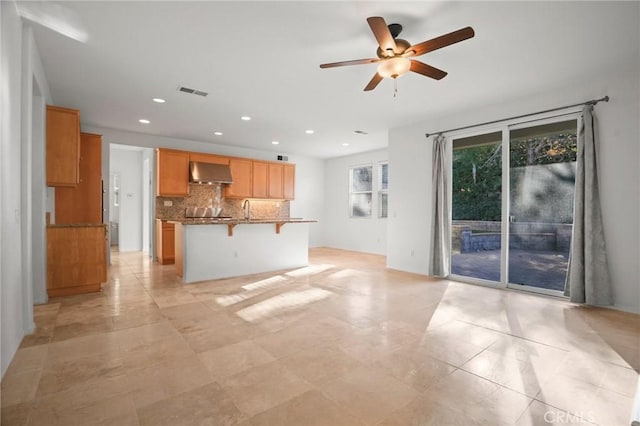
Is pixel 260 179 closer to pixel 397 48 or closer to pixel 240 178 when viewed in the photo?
pixel 240 178

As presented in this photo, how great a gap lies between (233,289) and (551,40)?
186 inches

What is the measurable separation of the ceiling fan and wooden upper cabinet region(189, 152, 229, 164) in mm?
5099

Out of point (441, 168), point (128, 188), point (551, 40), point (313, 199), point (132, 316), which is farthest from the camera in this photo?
point (313, 199)

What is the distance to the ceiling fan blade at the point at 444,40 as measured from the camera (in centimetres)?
226

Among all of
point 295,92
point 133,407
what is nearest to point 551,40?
point 295,92

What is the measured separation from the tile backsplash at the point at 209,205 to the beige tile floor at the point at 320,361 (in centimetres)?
317

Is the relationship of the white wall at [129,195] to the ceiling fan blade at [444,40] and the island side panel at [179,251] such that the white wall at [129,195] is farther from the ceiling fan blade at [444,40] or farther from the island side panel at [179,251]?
the ceiling fan blade at [444,40]

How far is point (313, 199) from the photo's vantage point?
32.0 feet

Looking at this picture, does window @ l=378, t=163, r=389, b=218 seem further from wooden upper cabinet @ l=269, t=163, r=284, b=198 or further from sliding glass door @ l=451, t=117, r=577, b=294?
sliding glass door @ l=451, t=117, r=577, b=294

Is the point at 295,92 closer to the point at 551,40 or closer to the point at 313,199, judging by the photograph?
the point at 551,40

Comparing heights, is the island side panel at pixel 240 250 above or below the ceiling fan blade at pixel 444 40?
below

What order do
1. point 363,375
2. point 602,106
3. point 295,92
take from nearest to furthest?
point 363,375 < point 602,106 < point 295,92

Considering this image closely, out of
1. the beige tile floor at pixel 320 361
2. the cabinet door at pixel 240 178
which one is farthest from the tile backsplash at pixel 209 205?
the beige tile floor at pixel 320 361

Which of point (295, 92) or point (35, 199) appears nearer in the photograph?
point (35, 199)
